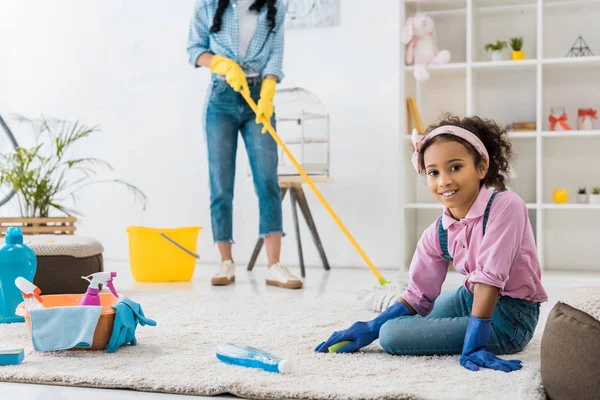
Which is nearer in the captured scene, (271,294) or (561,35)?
(271,294)

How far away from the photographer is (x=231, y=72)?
2943mm

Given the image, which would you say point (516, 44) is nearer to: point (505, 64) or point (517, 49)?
point (517, 49)

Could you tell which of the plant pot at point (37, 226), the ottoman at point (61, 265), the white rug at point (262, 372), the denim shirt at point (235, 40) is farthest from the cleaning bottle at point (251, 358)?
the plant pot at point (37, 226)

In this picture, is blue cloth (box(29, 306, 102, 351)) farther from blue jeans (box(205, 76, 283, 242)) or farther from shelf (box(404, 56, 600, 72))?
shelf (box(404, 56, 600, 72))

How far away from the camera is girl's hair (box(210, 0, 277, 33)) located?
3.09m

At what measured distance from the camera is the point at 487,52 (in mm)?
3695

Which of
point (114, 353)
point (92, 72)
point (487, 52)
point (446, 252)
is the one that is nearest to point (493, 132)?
point (446, 252)

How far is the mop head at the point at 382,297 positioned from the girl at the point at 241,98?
0.66 m

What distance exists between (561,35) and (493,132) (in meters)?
2.31

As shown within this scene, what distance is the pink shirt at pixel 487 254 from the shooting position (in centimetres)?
150

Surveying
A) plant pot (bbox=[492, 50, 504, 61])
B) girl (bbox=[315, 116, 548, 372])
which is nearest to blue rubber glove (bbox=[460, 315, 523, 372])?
girl (bbox=[315, 116, 548, 372])

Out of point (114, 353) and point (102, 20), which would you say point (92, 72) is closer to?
point (102, 20)

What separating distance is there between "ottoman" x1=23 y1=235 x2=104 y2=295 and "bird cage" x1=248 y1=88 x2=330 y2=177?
1.24 meters

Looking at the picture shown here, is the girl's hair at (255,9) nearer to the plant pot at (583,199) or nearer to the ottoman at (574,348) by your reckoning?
the plant pot at (583,199)
